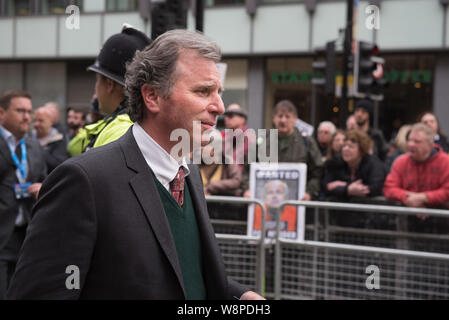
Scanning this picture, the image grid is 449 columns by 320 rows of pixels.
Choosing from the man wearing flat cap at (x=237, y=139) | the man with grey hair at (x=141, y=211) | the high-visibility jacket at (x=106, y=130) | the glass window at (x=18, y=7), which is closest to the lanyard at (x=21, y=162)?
the man wearing flat cap at (x=237, y=139)

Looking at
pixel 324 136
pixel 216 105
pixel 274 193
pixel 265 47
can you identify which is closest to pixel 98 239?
pixel 216 105

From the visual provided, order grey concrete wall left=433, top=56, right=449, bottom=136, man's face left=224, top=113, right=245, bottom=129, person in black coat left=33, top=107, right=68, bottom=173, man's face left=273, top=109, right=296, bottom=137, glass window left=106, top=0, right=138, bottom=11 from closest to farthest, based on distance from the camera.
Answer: man's face left=273, top=109, right=296, bottom=137, person in black coat left=33, top=107, right=68, bottom=173, man's face left=224, top=113, right=245, bottom=129, grey concrete wall left=433, top=56, right=449, bottom=136, glass window left=106, top=0, right=138, bottom=11

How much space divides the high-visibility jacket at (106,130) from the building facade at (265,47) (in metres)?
14.1

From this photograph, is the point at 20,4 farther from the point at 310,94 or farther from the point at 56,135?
the point at 56,135

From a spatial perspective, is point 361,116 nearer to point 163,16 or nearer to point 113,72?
point 163,16

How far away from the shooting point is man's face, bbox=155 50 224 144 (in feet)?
6.59

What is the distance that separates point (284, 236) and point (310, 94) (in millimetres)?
14246

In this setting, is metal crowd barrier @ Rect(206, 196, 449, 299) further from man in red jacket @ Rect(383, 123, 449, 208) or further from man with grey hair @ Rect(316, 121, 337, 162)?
man with grey hair @ Rect(316, 121, 337, 162)

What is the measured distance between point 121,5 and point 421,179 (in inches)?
721

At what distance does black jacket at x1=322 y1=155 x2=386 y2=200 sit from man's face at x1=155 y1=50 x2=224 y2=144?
520 centimetres

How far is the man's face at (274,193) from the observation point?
7047 mm

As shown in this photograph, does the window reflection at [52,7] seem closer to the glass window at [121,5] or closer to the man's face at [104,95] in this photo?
the glass window at [121,5]

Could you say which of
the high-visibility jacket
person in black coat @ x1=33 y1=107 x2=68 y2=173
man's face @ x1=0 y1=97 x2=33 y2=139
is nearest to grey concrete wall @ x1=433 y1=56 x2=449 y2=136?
person in black coat @ x1=33 y1=107 x2=68 y2=173

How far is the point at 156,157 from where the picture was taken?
2043 millimetres
